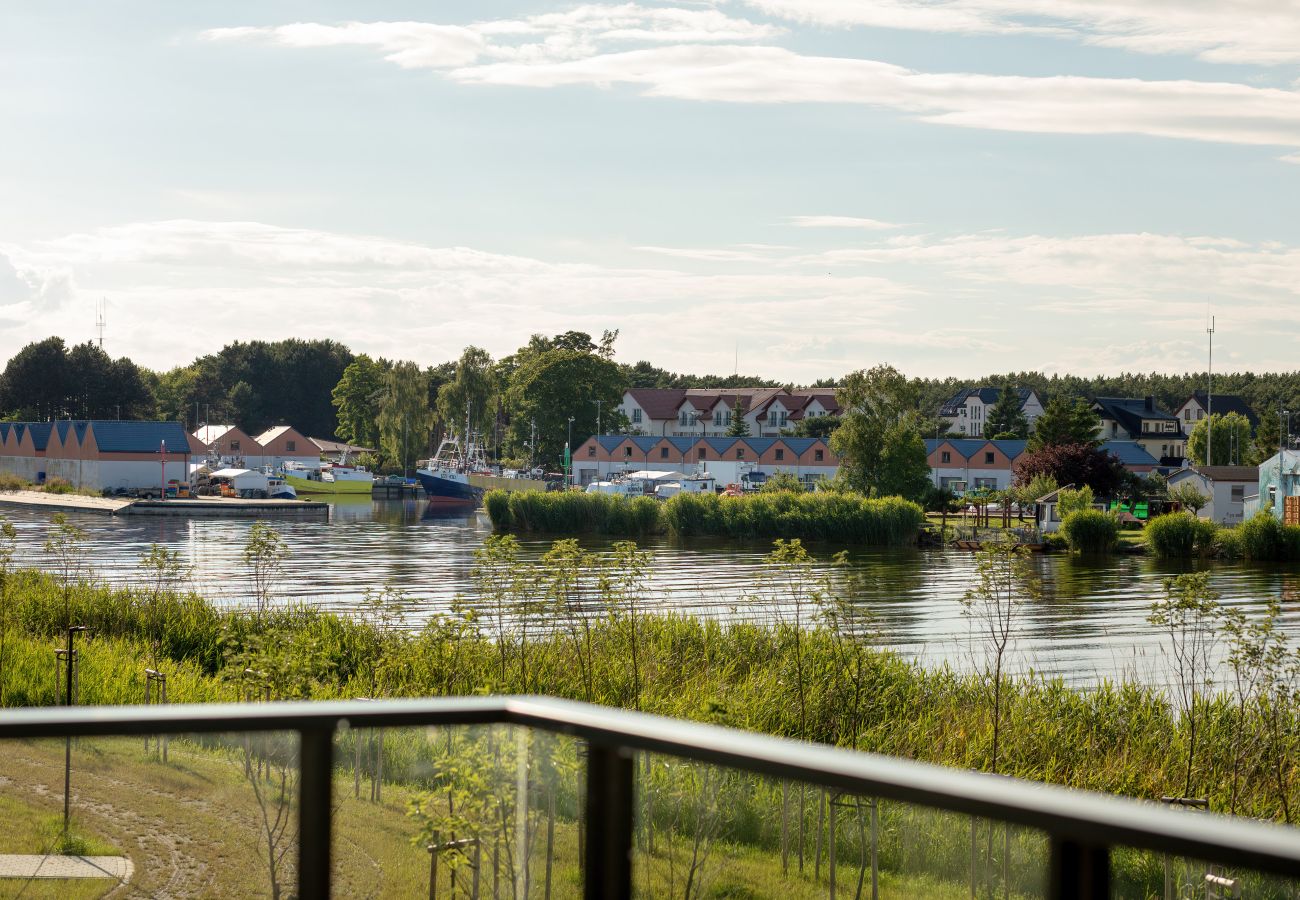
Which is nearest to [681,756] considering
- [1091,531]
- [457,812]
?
[457,812]

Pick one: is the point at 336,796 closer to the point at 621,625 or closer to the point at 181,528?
the point at 621,625

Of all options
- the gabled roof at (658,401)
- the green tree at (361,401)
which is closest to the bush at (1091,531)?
the gabled roof at (658,401)

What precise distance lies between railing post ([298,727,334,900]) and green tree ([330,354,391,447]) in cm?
12161

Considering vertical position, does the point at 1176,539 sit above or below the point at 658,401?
below

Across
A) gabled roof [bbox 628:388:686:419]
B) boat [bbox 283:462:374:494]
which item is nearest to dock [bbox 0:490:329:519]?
boat [bbox 283:462:374:494]

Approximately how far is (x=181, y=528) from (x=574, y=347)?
5810cm

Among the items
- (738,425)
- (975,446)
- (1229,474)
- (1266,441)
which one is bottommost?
(1229,474)

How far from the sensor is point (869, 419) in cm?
6353

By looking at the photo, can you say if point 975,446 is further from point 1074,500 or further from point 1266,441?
point 1074,500

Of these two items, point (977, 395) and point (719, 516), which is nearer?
point (719, 516)

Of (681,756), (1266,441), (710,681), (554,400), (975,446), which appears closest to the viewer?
(681,756)

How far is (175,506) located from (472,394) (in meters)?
35.4

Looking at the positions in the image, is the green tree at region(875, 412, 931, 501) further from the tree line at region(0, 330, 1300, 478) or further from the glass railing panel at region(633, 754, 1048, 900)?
the glass railing panel at region(633, 754, 1048, 900)

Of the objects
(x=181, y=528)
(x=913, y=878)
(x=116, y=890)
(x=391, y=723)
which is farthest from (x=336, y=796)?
(x=181, y=528)
